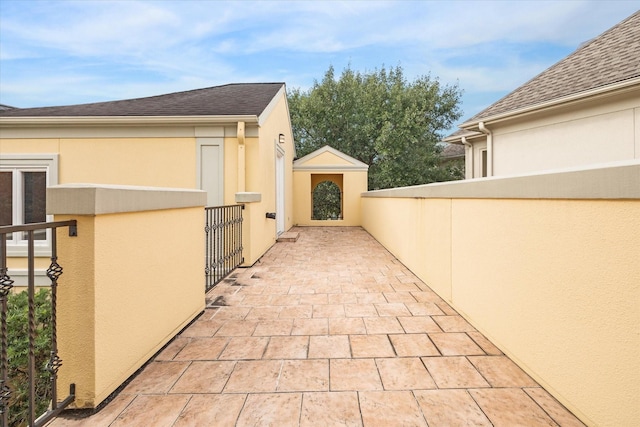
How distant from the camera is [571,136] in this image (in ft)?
20.9

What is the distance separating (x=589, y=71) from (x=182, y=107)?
316 inches

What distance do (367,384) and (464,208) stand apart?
1986 millimetres

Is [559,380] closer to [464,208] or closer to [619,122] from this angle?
[464,208]

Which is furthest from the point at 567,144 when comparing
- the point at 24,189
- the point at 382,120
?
the point at 382,120

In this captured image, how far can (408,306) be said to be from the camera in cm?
373

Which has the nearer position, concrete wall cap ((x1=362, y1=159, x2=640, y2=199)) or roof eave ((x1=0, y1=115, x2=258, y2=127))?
concrete wall cap ((x1=362, y1=159, x2=640, y2=199))

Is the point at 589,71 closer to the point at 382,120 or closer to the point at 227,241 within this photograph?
the point at 227,241

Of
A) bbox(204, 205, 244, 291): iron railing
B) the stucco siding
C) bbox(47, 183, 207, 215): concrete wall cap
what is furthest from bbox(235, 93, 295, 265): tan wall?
the stucco siding

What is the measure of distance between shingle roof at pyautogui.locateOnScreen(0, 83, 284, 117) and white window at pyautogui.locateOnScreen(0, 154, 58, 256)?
3.08 ft

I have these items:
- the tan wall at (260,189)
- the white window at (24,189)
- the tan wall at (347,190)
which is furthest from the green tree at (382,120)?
the white window at (24,189)

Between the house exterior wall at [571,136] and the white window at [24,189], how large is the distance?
8306 millimetres

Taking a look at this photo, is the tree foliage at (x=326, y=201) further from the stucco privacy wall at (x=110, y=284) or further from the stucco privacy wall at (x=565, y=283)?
the stucco privacy wall at (x=110, y=284)

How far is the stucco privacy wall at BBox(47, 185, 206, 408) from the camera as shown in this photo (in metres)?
1.87

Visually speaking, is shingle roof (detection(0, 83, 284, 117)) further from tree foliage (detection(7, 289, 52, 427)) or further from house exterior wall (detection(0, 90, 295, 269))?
tree foliage (detection(7, 289, 52, 427))
